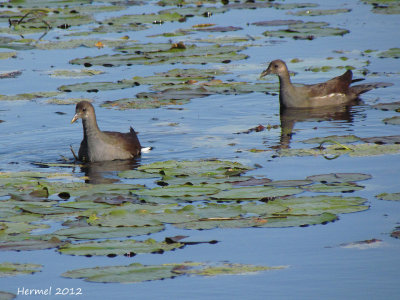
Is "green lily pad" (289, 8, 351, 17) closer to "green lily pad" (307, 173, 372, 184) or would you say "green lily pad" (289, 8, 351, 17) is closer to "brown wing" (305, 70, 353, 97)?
"brown wing" (305, 70, 353, 97)

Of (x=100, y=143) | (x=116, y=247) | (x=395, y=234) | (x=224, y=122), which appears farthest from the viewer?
(x=224, y=122)

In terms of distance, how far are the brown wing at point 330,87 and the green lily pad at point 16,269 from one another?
29.4ft

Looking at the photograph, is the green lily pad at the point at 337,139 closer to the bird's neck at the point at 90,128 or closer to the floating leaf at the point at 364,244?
the bird's neck at the point at 90,128

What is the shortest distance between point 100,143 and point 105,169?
578 mm

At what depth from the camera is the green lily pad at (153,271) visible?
6766mm

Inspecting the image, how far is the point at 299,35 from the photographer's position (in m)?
20.2

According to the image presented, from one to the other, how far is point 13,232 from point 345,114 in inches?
320

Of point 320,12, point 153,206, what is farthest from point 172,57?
point 153,206

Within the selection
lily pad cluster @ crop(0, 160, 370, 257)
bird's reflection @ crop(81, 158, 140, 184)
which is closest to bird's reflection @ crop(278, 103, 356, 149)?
bird's reflection @ crop(81, 158, 140, 184)

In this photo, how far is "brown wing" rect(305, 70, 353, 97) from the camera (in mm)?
15172

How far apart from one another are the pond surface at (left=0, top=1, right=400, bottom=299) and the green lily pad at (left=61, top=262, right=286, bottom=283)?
0.07m

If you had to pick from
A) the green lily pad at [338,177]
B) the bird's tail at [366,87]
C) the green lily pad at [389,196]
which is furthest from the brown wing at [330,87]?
the green lily pad at [389,196]

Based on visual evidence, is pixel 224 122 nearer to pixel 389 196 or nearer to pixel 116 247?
pixel 389 196

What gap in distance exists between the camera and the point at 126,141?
1207 centimetres
